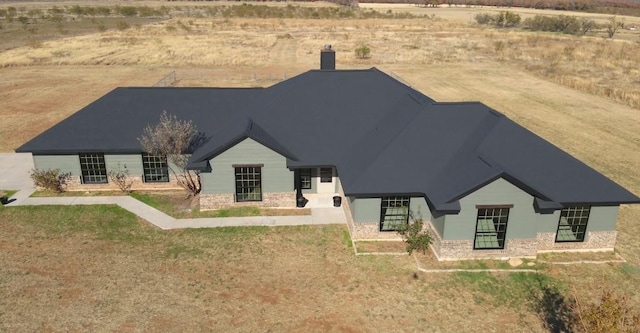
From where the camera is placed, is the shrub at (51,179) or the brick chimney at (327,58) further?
the brick chimney at (327,58)

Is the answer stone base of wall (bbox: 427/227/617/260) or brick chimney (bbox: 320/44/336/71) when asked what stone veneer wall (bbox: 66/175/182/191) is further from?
stone base of wall (bbox: 427/227/617/260)

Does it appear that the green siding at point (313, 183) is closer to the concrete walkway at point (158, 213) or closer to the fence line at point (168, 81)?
the concrete walkway at point (158, 213)

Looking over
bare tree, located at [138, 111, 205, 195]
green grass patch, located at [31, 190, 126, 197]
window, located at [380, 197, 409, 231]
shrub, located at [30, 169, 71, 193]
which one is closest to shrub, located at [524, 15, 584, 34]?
window, located at [380, 197, 409, 231]

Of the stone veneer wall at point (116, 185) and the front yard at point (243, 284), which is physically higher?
the stone veneer wall at point (116, 185)

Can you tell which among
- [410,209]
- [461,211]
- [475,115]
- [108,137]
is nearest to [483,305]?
[461,211]

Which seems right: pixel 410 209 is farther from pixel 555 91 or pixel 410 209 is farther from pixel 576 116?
pixel 555 91

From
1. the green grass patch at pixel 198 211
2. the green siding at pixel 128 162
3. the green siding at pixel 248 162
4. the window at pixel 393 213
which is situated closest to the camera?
the window at pixel 393 213

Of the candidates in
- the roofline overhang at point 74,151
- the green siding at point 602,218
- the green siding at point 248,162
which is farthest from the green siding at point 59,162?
the green siding at point 602,218

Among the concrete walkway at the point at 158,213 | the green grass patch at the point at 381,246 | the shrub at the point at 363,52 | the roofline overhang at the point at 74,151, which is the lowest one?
the green grass patch at the point at 381,246
